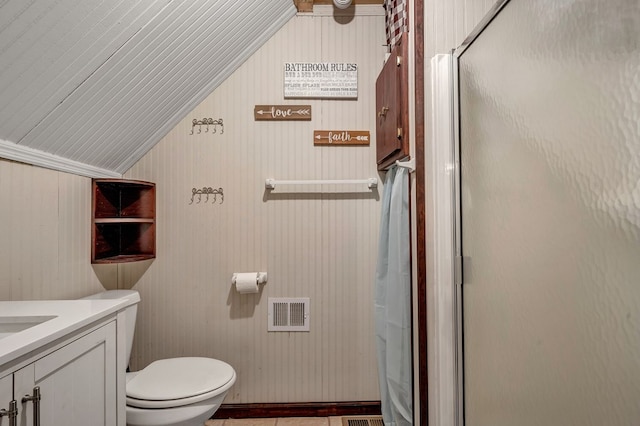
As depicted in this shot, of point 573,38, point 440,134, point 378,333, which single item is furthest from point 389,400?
point 573,38

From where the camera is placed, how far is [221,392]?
155 centimetres

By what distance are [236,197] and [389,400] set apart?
140 cm

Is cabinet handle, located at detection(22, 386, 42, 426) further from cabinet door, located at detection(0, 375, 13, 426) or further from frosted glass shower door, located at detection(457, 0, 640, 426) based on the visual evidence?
frosted glass shower door, located at detection(457, 0, 640, 426)

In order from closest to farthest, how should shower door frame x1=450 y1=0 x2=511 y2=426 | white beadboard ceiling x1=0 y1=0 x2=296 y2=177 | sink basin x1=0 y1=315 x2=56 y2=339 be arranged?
sink basin x1=0 y1=315 x2=56 y2=339 → white beadboard ceiling x1=0 y1=0 x2=296 y2=177 → shower door frame x1=450 y1=0 x2=511 y2=426

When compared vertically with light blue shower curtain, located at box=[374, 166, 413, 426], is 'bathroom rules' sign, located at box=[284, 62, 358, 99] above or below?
above

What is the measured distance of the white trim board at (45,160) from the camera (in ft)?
4.00

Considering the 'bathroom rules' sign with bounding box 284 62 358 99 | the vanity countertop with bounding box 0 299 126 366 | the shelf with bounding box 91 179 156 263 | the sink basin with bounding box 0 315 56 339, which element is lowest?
the sink basin with bounding box 0 315 56 339

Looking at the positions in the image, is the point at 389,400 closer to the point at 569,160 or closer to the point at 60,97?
the point at 569,160

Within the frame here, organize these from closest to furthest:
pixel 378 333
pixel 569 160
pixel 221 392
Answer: pixel 569 160, pixel 221 392, pixel 378 333

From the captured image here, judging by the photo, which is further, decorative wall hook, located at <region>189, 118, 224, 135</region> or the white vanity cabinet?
decorative wall hook, located at <region>189, 118, 224, 135</region>

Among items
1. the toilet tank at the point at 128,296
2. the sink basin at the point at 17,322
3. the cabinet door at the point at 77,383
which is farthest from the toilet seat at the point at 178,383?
the sink basin at the point at 17,322

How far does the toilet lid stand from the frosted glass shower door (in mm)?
1107

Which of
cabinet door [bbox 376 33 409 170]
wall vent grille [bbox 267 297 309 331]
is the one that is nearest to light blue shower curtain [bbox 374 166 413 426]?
cabinet door [bbox 376 33 409 170]

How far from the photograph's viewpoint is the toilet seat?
4.80ft
